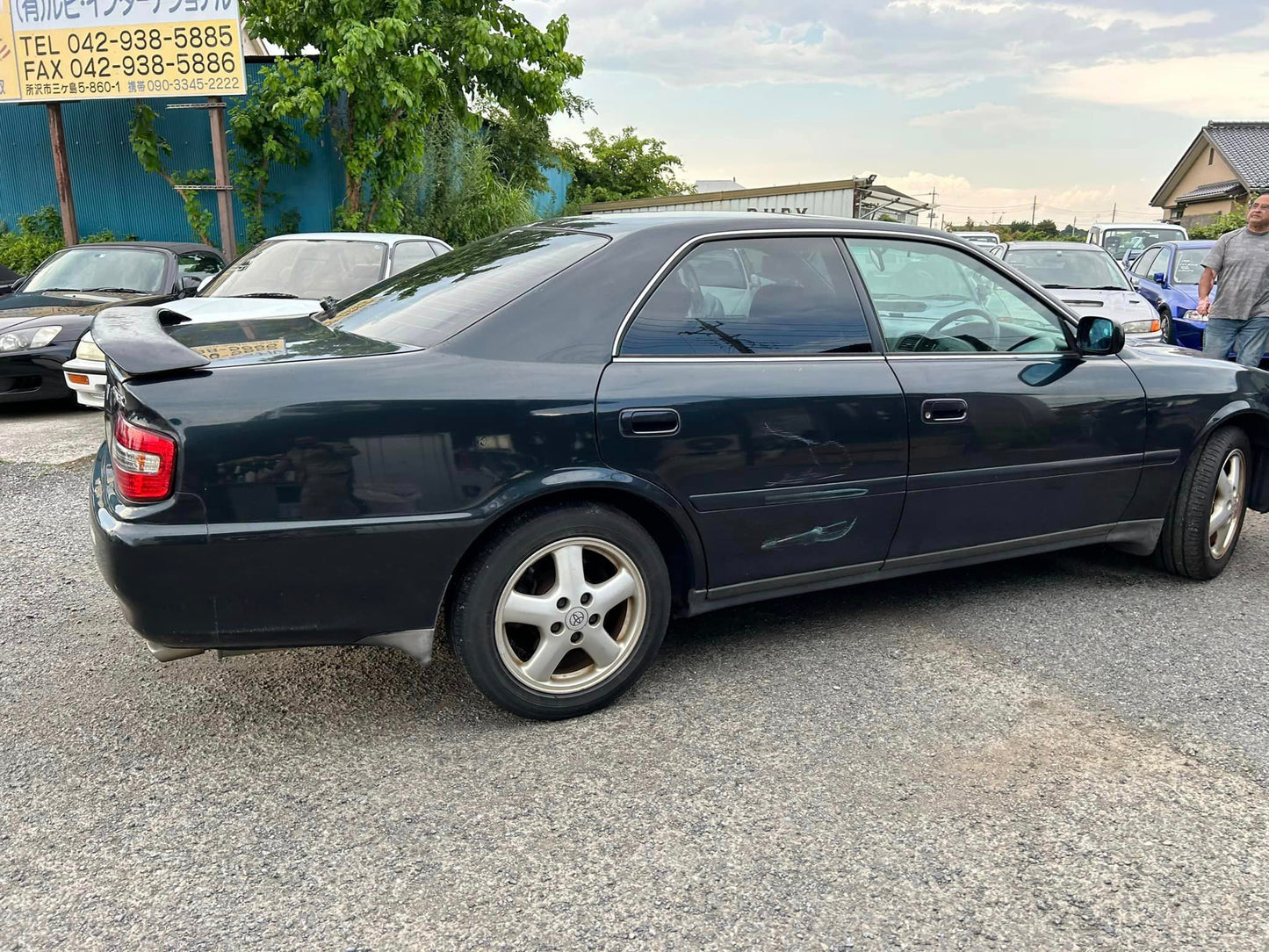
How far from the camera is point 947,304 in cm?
369

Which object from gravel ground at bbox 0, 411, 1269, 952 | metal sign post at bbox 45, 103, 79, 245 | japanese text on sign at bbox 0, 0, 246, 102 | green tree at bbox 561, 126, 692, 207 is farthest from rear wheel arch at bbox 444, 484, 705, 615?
green tree at bbox 561, 126, 692, 207

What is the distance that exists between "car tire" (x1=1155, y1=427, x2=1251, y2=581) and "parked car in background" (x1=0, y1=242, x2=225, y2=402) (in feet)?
24.1

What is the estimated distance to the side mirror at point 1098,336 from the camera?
3861 mm

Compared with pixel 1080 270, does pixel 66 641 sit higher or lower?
lower

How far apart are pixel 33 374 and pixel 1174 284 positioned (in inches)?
465

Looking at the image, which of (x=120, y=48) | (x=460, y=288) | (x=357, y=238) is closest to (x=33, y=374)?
(x=357, y=238)

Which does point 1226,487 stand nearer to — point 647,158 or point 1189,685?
point 1189,685

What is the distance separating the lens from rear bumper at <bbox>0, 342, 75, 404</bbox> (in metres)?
7.51

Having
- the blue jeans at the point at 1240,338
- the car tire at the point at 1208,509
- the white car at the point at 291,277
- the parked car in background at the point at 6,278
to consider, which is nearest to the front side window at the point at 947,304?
the car tire at the point at 1208,509

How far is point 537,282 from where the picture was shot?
9.96 ft

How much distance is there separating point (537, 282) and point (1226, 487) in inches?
127

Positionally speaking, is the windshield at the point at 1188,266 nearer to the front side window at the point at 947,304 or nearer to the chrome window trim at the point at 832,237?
the chrome window trim at the point at 832,237

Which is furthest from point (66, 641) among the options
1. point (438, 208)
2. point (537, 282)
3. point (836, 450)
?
point (438, 208)

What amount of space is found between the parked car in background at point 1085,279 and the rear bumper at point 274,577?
25.8ft
